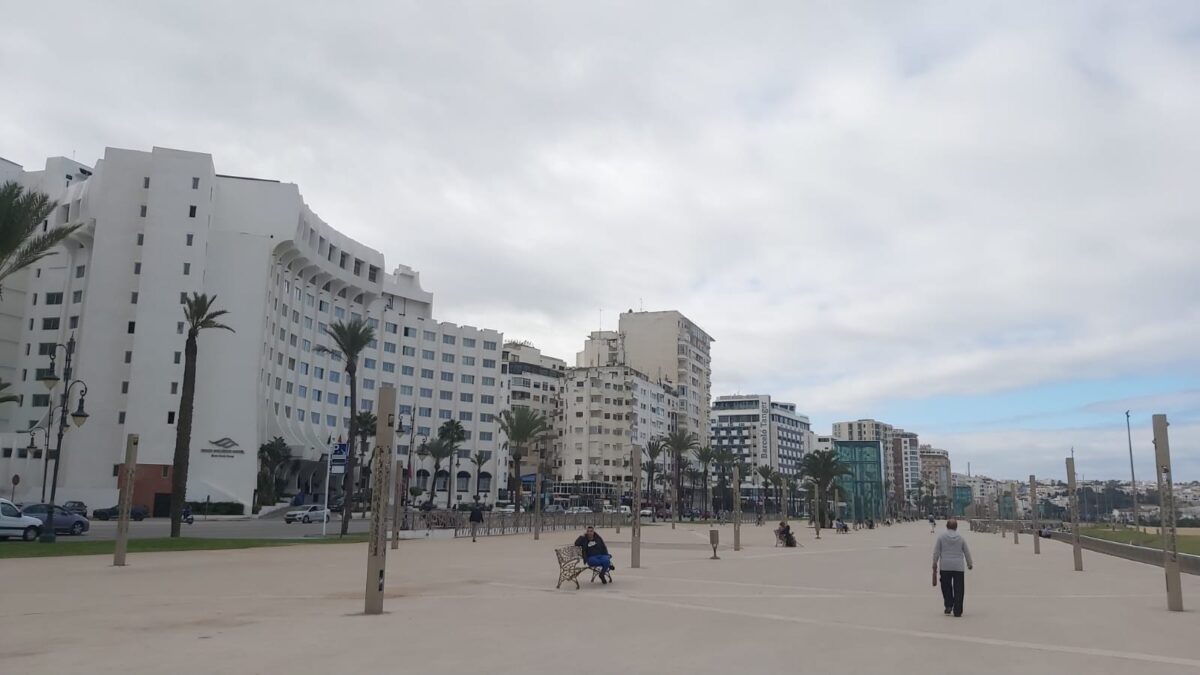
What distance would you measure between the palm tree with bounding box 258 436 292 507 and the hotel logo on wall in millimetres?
4658

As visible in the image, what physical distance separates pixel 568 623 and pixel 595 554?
5.91m

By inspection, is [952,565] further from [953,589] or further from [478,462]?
[478,462]

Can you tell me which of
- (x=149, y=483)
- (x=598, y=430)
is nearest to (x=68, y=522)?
(x=149, y=483)

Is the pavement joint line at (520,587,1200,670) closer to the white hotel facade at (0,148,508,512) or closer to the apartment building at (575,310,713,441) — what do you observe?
the white hotel facade at (0,148,508,512)

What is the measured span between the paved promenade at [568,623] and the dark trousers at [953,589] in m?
0.23

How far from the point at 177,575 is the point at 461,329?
92603 mm

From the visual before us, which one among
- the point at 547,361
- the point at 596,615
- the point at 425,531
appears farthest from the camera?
the point at 547,361

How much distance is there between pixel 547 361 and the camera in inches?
5650

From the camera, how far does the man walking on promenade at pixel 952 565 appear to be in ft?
40.7

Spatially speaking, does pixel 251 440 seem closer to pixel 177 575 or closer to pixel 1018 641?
pixel 177 575

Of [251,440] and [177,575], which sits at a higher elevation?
[251,440]

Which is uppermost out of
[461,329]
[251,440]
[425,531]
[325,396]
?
[461,329]

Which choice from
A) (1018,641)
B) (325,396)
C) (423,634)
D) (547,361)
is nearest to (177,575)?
(423,634)

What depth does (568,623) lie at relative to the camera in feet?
36.4
